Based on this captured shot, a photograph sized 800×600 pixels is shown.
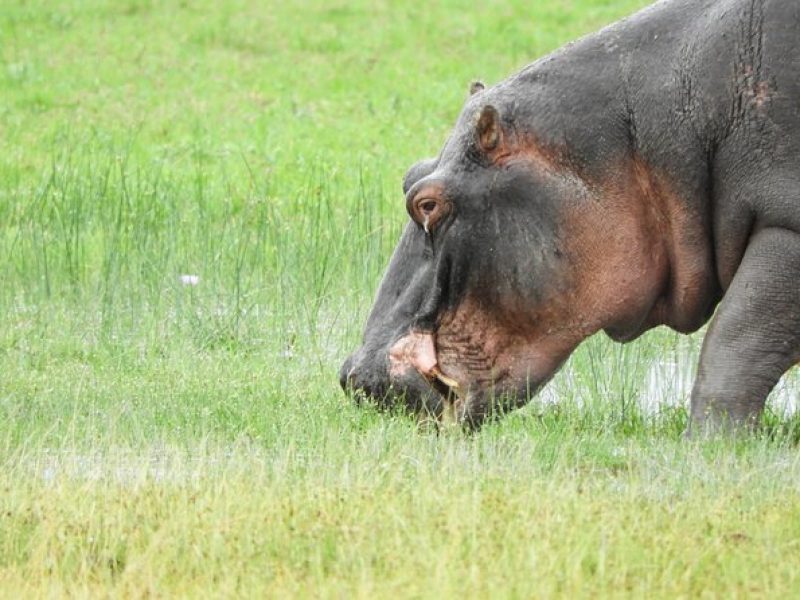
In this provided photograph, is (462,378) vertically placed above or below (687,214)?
below

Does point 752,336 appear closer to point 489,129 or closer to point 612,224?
point 612,224

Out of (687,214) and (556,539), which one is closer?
(556,539)

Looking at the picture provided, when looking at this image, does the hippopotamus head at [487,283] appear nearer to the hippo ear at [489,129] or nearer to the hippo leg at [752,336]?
the hippo ear at [489,129]

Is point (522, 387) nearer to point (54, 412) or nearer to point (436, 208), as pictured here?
point (436, 208)

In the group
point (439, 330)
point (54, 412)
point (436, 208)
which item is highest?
point (436, 208)

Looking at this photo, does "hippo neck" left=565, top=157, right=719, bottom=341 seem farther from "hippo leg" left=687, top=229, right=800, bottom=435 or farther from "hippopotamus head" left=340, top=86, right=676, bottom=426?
"hippo leg" left=687, top=229, right=800, bottom=435

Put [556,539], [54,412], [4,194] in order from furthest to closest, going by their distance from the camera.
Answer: [4,194] < [54,412] < [556,539]

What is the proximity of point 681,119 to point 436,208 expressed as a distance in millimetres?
911

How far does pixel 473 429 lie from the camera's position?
21.8 feet

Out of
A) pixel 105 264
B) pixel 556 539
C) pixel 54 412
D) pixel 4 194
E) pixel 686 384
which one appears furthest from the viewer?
pixel 4 194

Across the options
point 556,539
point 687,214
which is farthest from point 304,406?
point 556,539

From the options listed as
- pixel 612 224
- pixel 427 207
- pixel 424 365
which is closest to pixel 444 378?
pixel 424 365

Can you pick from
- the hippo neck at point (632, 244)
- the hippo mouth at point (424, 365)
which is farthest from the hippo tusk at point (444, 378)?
the hippo neck at point (632, 244)

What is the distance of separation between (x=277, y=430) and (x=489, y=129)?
135 cm
